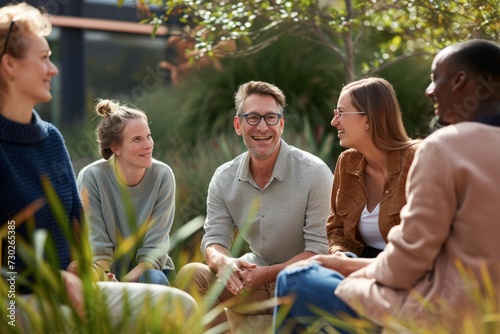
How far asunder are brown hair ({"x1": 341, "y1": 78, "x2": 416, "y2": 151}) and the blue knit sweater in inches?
52.8

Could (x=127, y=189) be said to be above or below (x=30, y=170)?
below

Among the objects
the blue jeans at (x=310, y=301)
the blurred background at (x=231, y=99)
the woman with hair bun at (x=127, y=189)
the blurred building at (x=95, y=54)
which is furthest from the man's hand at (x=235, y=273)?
the blurred building at (x=95, y=54)

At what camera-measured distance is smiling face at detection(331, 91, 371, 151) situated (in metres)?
3.95

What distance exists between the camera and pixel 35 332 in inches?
102

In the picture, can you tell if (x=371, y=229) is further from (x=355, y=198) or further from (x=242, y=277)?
(x=242, y=277)

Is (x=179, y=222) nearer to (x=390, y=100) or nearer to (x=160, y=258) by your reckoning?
(x=160, y=258)

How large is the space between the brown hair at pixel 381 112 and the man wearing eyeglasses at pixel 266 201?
0.61 meters

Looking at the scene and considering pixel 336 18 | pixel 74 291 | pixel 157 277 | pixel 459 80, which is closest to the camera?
pixel 74 291

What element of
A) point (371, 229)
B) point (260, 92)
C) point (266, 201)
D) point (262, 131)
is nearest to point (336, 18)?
point (260, 92)

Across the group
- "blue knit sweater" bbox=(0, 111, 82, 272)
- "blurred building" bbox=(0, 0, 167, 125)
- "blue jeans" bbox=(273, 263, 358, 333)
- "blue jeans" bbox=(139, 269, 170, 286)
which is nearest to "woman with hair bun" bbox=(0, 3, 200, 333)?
"blue knit sweater" bbox=(0, 111, 82, 272)

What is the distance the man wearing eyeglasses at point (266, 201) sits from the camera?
444 cm

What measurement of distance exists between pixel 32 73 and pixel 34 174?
Result: 0.33 meters

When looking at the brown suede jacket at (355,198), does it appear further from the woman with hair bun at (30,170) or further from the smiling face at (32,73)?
the smiling face at (32,73)

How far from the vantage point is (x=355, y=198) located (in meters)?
4.01
